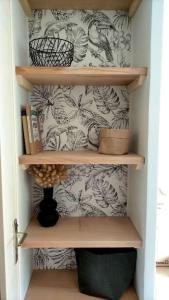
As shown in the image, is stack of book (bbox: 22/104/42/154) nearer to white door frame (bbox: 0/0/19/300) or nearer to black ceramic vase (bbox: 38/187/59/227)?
white door frame (bbox: 0/0/19/300)

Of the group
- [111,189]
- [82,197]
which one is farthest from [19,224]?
[111,189]

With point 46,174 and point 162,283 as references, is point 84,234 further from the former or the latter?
point 162,283

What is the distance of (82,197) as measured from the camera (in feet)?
4.80

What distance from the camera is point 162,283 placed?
1.47 m

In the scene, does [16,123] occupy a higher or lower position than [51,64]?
lower

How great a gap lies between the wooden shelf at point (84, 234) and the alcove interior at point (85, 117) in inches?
2.2

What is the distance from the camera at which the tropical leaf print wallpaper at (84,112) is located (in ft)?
4.52

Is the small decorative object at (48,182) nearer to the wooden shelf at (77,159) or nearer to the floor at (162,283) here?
the wooden shelf at (77,159)

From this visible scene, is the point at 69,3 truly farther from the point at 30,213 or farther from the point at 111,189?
the point at 30,213

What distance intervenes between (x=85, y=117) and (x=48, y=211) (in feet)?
1.86

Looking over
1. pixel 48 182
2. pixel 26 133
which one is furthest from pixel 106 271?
pixel 26 133

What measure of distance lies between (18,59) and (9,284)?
0.97 m

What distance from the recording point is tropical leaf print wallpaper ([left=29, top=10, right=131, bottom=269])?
4.52 ft

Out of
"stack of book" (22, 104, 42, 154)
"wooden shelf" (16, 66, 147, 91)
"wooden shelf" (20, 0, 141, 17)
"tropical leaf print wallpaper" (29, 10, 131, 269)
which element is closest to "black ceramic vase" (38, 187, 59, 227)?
"tropical leaf print wallpaper" (29, 10, 131, 269)
